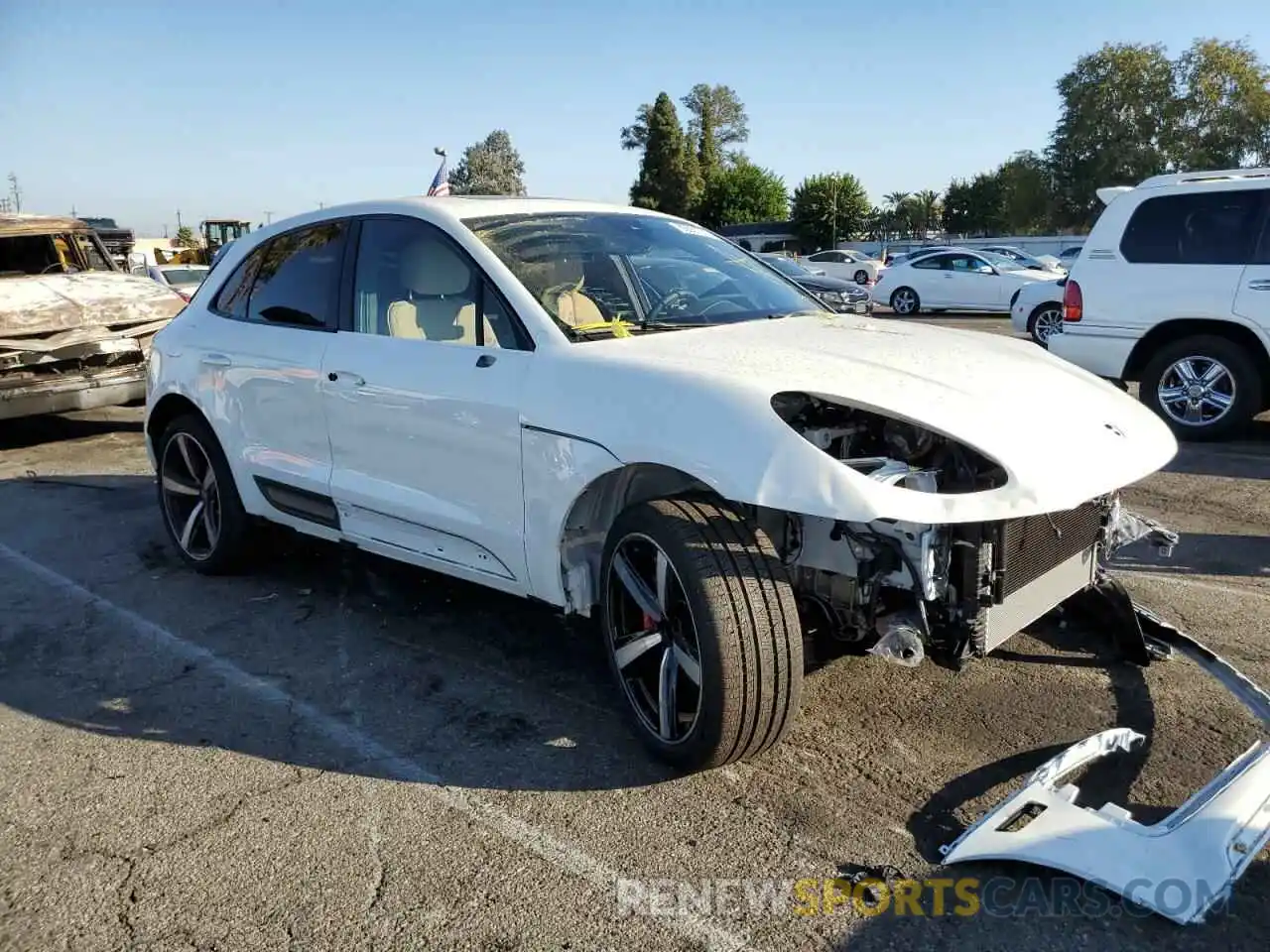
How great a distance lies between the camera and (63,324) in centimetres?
893

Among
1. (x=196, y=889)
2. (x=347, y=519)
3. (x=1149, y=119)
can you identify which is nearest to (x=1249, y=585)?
(x=347, y=519)

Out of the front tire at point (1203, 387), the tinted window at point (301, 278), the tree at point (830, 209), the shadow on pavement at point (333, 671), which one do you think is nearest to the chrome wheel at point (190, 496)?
the shadow on pavement at point (333, 671)

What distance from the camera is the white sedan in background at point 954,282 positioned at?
21234mm

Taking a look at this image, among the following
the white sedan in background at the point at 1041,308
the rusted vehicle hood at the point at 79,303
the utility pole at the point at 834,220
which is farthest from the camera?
the utility pole at the point at 834,220

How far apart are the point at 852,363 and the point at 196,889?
2379 mm

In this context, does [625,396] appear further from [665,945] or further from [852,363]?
[665,945]

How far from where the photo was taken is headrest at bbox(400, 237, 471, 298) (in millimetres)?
3895

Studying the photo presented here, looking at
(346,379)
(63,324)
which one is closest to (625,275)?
(346,379)

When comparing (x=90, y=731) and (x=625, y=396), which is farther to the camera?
(x=90, y=731)

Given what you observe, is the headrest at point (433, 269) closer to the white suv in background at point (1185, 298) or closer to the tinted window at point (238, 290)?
the tinted window at point (238, 290)

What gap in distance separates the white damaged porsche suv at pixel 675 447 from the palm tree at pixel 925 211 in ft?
265

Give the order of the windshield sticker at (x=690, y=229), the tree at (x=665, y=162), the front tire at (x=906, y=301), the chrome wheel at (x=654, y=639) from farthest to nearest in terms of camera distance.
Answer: the tree at (x=665, y=162), the front tire at (x=906, y=301), the windshield sticker at (x=690, y=229), the chrome wheel at (x=654, y=639)

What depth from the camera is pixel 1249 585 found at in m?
4.78

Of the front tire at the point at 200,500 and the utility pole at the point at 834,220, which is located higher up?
the utility pole at the point at 834,220
